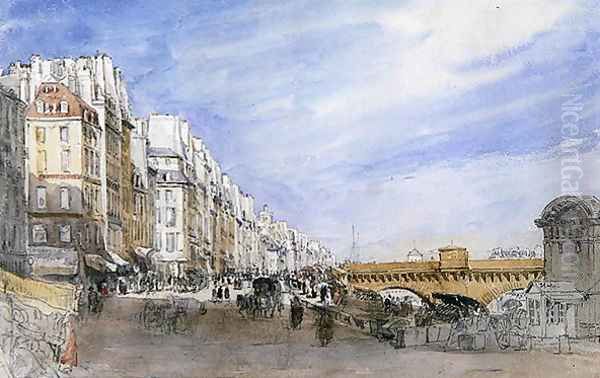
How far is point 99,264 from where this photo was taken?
571 centimetres

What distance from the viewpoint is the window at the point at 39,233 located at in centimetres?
568

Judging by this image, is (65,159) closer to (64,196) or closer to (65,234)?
(64,196)

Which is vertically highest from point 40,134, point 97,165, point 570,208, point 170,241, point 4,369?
point 40,134

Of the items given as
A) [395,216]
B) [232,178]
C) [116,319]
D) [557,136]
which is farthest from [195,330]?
[557,136]

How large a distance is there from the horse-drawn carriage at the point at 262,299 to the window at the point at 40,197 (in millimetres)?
1032

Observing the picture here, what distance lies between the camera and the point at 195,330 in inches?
224

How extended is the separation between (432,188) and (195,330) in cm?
132

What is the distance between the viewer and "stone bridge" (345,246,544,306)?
5719mm

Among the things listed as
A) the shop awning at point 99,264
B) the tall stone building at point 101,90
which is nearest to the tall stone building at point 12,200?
the tall stone building at point 101,90

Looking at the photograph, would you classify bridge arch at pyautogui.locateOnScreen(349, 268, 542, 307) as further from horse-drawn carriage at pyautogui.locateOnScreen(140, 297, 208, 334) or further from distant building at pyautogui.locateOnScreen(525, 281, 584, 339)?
horse-drawn carriage at pyautogui.locateOnScreen(140, 297, 208, 334)

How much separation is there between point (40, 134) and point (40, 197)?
300mm

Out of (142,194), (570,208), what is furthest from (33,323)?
(570,208)

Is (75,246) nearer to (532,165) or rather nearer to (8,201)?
(8,201)

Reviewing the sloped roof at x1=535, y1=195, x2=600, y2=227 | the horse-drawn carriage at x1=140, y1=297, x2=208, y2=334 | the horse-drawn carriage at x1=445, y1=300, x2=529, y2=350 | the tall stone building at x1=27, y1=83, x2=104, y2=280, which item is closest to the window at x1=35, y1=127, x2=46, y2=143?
the tall stone building at x1=27, y1=83, x2=104, y2=280
